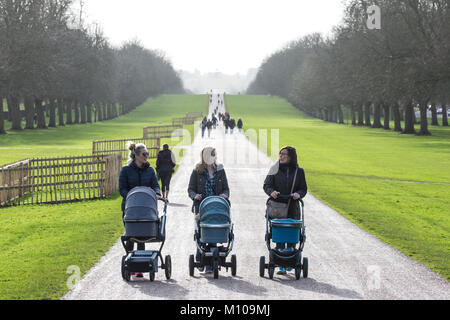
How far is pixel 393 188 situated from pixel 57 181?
12.2 metres

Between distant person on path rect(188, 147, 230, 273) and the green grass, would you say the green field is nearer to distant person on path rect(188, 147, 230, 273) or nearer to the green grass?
distant person on path rect(188, 147, 230, 273)

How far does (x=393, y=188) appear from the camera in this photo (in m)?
24.2

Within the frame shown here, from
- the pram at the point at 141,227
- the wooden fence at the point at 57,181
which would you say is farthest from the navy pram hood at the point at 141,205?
the wooden fence at the point at 57,181

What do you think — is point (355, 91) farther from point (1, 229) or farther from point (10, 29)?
point (1, 229)

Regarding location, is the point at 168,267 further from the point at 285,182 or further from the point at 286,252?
the point at 285,182

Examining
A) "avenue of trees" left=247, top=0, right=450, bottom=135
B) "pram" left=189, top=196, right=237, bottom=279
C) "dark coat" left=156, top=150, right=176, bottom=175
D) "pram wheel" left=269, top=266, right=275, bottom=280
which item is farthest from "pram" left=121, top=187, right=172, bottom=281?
"avenue of trees" left=247, top=0, right=450, bottom=135

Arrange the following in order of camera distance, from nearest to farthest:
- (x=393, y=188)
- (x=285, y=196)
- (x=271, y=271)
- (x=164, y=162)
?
(x=271, y=271), (x=285, y=196), (x=164, y=162), (x=393, y=188)

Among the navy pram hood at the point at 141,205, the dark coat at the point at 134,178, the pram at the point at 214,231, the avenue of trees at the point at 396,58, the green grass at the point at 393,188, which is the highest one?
the avenue of trees at the point at 396,58

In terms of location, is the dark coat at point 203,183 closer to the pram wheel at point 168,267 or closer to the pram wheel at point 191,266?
the pram wheel at point 191,266

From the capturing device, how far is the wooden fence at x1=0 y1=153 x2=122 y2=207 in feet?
66.9

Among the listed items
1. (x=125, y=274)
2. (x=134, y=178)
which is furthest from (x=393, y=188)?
(x=125, y=274)

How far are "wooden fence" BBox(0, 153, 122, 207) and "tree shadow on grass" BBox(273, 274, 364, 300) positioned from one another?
11.9 m

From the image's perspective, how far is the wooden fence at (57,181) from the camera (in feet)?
66.9

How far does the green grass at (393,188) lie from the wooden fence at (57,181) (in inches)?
276
